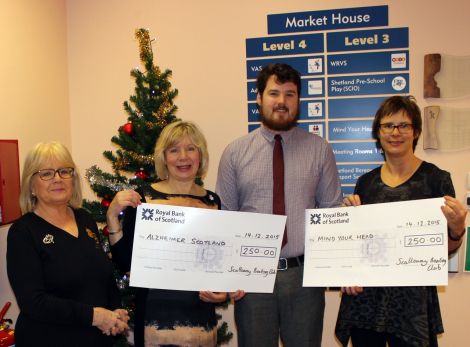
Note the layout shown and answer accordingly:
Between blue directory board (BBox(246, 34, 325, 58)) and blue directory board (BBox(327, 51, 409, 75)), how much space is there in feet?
0.54

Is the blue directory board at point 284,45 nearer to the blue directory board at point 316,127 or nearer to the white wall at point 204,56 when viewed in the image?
the white wall at point 204,56

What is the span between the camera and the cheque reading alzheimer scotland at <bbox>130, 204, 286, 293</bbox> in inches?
84.0

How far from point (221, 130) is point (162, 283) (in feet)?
6.69

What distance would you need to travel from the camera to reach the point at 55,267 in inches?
76.0

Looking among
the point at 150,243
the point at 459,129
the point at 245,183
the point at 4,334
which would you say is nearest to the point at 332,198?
the point at 245,183

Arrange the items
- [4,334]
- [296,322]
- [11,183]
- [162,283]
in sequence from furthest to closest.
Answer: [11,183] → [4,334] → [296,322] → [162,283]

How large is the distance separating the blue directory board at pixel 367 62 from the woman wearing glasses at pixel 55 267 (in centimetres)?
238

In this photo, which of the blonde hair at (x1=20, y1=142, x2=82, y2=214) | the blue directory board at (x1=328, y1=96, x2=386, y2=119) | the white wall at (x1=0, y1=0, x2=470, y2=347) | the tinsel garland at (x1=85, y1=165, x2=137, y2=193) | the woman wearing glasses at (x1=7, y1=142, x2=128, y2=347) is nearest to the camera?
the woman wearing glasses at (x1=7, y1=142, x2=128, y2=347)

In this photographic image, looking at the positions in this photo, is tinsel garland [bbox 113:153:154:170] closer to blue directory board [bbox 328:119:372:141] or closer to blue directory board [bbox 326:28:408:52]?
blue directory board [bbox 328:119:372:141]

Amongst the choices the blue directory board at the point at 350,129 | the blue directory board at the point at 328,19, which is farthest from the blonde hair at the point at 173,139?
the blue directory board at the point at 328,19

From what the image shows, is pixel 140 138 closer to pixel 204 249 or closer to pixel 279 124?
pixel 279 124

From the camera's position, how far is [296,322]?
8.00 ft

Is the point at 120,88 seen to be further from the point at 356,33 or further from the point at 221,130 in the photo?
the point at 356,33

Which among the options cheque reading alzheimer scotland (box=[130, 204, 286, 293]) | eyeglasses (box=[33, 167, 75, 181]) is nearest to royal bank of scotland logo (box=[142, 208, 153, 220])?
cheque reading alzheimer scotland (box=[130, 204, 286, 293])
